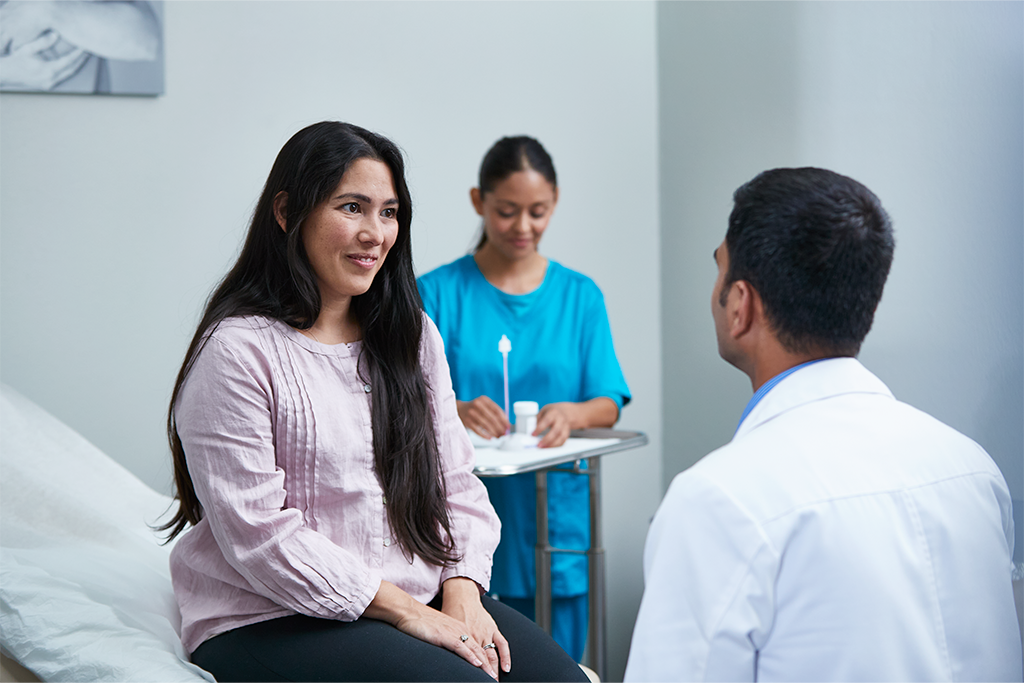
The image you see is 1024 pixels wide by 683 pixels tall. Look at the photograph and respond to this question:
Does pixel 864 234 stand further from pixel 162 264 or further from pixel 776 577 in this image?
pixel 162 264

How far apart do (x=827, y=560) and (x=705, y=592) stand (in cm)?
10

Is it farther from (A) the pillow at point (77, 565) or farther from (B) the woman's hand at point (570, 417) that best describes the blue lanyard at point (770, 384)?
(B) the woman's hand at point (570, 417)

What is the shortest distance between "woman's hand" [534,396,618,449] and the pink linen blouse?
52cm

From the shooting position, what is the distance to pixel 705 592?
676 millimetres

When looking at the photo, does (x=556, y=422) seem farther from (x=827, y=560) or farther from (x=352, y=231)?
(x=827, y=560)

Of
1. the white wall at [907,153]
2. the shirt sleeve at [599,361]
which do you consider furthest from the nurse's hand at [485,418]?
the white wall at [907,153]

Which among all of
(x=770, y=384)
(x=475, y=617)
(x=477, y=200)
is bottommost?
(x=475, y=617)

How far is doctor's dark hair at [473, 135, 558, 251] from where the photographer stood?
1944 millimetres

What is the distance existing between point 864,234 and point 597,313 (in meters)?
1.28

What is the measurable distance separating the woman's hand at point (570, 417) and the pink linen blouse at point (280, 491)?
52cm

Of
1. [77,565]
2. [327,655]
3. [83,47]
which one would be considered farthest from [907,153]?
[83,47]

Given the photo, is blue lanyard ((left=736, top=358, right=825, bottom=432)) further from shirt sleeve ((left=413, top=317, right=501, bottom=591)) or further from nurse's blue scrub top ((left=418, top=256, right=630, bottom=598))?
nurse's blue scrub top ((left=418, top=256, right=630, bottom=598))

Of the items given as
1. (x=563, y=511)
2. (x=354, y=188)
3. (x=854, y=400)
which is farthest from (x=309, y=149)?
Answer: (x=563, y=511)

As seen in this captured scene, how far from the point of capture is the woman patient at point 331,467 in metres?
1.08
